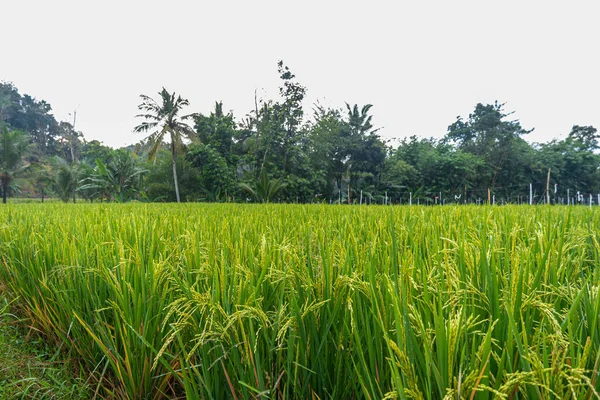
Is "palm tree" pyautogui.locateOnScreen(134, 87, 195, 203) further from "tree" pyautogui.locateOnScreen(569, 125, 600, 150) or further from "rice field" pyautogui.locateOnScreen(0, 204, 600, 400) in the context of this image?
"tree" pyautogui.locateOnScreen(569, 125, 600, 150)

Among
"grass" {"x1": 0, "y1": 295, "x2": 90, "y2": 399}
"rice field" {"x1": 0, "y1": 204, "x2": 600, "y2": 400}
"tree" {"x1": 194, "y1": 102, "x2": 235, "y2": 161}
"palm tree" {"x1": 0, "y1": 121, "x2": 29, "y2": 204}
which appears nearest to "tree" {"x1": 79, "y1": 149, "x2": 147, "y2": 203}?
"palm tree" {"x1": 0, "y1": 121, "x2": 29, "y2": 204}

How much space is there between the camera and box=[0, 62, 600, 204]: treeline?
16391mm

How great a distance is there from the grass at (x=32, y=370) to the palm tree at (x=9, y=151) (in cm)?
1742

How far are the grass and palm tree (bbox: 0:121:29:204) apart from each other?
17.4m

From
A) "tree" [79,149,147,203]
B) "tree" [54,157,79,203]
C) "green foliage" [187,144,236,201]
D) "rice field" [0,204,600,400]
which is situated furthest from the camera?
"green foliage" [187,144,236,201]

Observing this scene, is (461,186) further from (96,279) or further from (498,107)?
(96,279)

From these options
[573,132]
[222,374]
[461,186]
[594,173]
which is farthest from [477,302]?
[573,132]

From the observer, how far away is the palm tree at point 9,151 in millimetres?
14594

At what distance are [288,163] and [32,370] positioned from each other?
1706 cm

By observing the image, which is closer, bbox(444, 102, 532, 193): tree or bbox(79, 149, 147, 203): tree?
bbox(79, 149, 147, 203): tree

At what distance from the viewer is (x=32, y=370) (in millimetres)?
1279

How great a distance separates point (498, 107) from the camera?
29.7 meters

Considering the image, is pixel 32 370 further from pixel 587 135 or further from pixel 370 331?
pixel 587 135

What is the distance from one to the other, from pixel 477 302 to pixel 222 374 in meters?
0.59
